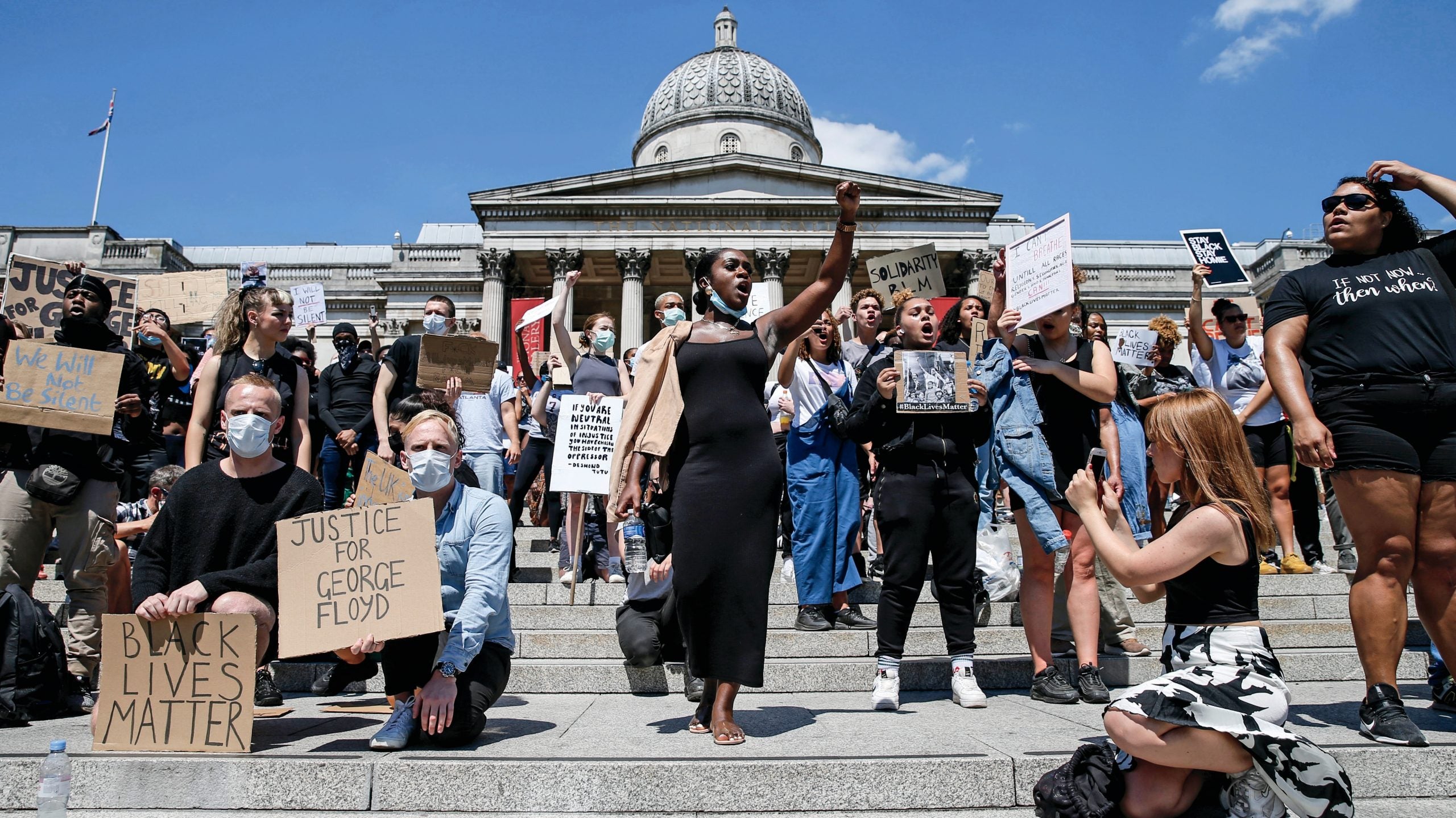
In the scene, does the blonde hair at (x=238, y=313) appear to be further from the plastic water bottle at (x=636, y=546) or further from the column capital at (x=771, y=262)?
the column capital at (x=771, y=262)

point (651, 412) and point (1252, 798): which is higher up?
point (651, 412)

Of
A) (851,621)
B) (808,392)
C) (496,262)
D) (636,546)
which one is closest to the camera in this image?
(636,546)

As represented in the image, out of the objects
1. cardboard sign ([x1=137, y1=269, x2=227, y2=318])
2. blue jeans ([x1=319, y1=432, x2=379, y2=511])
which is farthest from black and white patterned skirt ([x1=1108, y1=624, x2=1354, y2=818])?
cardboard sign ([x1=137, y1=269, x2=227, y2=318])

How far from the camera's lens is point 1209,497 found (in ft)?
10.2

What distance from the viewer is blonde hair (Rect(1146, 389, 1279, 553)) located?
3098 millimetres

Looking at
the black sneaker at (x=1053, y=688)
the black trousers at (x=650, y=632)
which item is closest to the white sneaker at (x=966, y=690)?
the black sneaker at (x=1053, y=688)

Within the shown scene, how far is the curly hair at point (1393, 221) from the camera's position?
4.11 metres

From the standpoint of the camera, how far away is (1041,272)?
5086 millimetres

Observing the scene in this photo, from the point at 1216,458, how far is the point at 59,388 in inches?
229

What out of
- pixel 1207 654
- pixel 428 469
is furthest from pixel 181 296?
pixel 1207 654

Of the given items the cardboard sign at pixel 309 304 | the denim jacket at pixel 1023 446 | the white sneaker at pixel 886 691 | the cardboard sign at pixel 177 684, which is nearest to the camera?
the cardboard sign at pixel 177 684

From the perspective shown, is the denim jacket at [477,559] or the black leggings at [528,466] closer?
the denim jacket at [477,559]

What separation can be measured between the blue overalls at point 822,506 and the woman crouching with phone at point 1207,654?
2675mm

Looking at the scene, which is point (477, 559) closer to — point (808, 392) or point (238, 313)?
point (238, 313)
